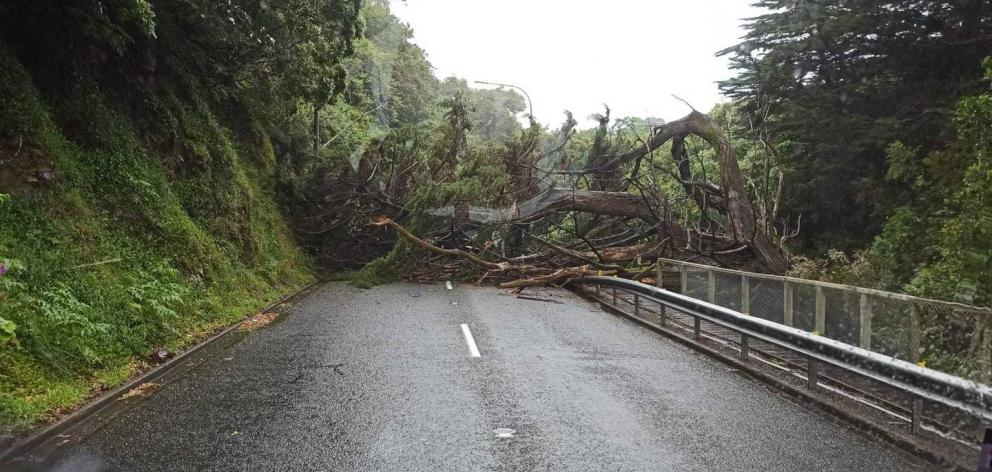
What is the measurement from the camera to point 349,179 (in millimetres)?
22219

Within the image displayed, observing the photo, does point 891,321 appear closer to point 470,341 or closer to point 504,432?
point 504,432

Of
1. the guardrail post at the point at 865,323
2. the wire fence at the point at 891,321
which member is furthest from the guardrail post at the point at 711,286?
the guardrail post at the point at 865,323

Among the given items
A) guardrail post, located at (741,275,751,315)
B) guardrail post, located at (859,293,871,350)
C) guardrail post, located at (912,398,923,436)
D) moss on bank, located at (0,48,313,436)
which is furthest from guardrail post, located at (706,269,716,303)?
moss on bank, located at (0,48,313,436)

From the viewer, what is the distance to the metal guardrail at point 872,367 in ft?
15.3

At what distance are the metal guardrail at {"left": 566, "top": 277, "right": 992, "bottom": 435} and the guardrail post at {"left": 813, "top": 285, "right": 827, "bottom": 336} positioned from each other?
538 millimetres

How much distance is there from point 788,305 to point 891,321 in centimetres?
206

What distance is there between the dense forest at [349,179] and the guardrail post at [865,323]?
9.11ft

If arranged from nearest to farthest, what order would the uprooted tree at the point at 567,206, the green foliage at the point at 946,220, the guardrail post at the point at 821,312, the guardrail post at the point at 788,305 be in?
1. the guardrail post at the point at 821,312
2. the guardrail post at the point at 788,305
3. the green foliage at the point at 946,220
4. the uprooted tree at the point at 567,206

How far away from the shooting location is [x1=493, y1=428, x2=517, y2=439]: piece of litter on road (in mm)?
5332

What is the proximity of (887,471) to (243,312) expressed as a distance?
10.7m

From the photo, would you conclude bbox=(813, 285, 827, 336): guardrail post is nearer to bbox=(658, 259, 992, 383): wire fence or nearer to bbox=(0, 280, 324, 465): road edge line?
bbox=(658, 259, 992, 383): wire fence

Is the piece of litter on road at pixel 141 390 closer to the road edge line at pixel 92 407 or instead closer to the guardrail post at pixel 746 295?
the road edge line at pixel 92 407

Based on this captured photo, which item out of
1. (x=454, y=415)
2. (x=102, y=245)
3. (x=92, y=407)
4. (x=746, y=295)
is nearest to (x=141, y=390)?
(x=92, y=407)

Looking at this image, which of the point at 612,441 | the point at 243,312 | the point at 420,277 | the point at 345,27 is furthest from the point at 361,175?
the point at 612,441
